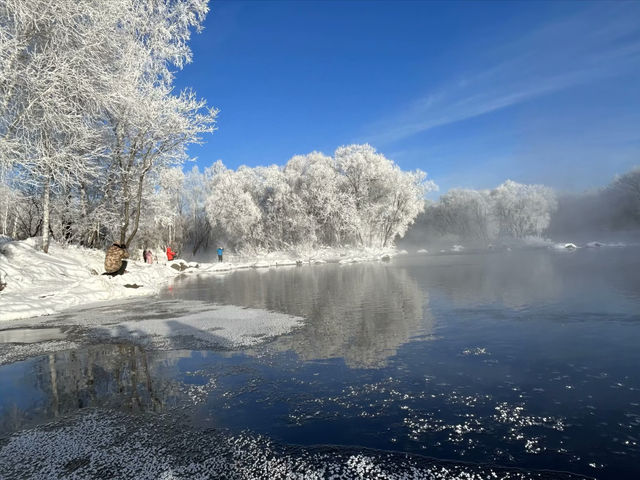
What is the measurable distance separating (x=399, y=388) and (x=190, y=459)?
2.80 m

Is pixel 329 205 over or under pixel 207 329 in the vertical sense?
over

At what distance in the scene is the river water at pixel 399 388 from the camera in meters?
3.89

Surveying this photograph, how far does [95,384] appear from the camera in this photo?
5836mm

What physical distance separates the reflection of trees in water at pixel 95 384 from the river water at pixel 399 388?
26 mm

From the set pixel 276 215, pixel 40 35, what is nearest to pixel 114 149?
pixel 40 35

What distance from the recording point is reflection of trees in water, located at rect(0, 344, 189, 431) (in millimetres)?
4954

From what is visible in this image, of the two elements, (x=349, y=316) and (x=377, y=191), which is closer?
(x=349, y=316)

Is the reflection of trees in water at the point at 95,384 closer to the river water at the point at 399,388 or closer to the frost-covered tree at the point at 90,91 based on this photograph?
the river water at the point at 399,388

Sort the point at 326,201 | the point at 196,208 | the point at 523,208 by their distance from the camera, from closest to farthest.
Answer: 1. the point at 326,201
2. the point at 196,208
3. the point at 523,208

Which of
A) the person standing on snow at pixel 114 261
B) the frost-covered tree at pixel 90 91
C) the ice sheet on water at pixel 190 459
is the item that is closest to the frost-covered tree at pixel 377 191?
the frost-covered tree at pixel 90 91

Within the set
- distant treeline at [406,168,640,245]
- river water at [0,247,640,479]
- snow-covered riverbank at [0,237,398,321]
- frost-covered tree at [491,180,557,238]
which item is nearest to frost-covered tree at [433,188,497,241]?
distant treeline at [406,168,640,245]

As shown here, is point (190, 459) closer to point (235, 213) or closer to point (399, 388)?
point (399, 388)

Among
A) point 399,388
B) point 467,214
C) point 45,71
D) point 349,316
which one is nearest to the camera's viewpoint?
point 399,388

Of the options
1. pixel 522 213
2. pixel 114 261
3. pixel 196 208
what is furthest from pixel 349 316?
pixel 522 213
